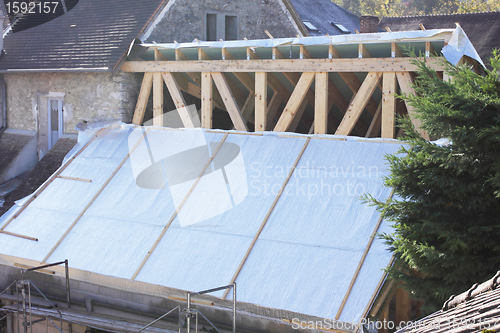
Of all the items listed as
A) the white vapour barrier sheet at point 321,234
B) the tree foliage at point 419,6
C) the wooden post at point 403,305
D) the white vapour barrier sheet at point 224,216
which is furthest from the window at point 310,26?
the tree foliage at point 419,6

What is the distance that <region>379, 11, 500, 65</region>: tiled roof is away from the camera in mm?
13125

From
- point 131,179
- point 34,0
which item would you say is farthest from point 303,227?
point 34,0

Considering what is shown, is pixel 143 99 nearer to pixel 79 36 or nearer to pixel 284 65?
pixel 79 36

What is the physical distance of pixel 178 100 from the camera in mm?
10070

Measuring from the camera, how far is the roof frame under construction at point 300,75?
25.6 ft

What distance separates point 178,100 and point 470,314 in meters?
7.51

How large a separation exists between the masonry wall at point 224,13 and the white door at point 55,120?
8.74 ft

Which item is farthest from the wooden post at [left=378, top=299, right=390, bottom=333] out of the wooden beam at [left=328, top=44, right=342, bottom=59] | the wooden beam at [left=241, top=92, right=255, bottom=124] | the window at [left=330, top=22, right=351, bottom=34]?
the window at [left=330, top=22, right=351, bottom=34]

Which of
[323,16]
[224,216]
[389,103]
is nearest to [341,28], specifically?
[323,16]

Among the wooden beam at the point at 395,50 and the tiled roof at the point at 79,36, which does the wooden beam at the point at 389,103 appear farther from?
the tiled roof at the point at 79,36

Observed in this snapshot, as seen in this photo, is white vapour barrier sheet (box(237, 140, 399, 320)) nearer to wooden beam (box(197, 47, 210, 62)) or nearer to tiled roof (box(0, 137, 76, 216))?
wooden beam (box(197, 47, 210, 62))

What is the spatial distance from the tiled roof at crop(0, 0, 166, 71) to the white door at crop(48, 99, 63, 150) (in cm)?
90

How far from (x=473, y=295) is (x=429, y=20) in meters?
15.1

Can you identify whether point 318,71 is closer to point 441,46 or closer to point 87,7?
point 441,46
